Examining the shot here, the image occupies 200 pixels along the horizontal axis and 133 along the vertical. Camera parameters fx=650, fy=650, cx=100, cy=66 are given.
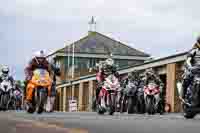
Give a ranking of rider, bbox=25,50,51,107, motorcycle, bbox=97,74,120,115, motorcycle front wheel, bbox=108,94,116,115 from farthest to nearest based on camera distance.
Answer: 1. motorcycle, bbox=97,74,120,115
2. motorcycle front wheel, bbox=108,94,116,115
3. rider, bbox=25,50,51,107

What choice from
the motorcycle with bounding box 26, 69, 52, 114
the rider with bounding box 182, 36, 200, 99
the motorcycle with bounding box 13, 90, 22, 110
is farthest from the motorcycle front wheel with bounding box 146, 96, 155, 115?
the rider with bounding box 182, 36, 200, 99

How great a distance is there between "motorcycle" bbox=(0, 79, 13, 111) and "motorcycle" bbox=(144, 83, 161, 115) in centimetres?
471

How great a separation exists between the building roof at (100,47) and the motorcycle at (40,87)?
229 feet

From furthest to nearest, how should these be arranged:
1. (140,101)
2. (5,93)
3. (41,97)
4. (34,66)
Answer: (5,93) → (140,101) → (34,66) → (41,97)

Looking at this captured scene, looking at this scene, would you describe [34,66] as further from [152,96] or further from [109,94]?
[152,96]

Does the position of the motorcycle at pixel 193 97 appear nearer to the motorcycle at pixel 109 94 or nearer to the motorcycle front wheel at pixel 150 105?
the motorcycle at pixel 109 94

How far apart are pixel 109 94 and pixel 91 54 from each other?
229 feet

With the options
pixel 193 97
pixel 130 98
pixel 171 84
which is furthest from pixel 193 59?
pixel 171 84

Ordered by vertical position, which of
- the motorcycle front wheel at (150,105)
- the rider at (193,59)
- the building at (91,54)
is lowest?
the motorcycle front wheel at (150,105)

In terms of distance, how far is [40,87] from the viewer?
16.5 metres

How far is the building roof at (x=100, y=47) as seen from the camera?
291 feet

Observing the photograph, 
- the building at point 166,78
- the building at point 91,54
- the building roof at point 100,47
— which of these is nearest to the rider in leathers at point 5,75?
the building at point 166,78

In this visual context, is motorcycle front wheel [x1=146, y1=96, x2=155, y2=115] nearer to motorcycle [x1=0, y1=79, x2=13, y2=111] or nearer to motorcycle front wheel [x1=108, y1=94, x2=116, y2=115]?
motorcycle front wheel [x1=108, y1=94, x2=116, y2=115]

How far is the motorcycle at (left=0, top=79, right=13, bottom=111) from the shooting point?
21531 mm
